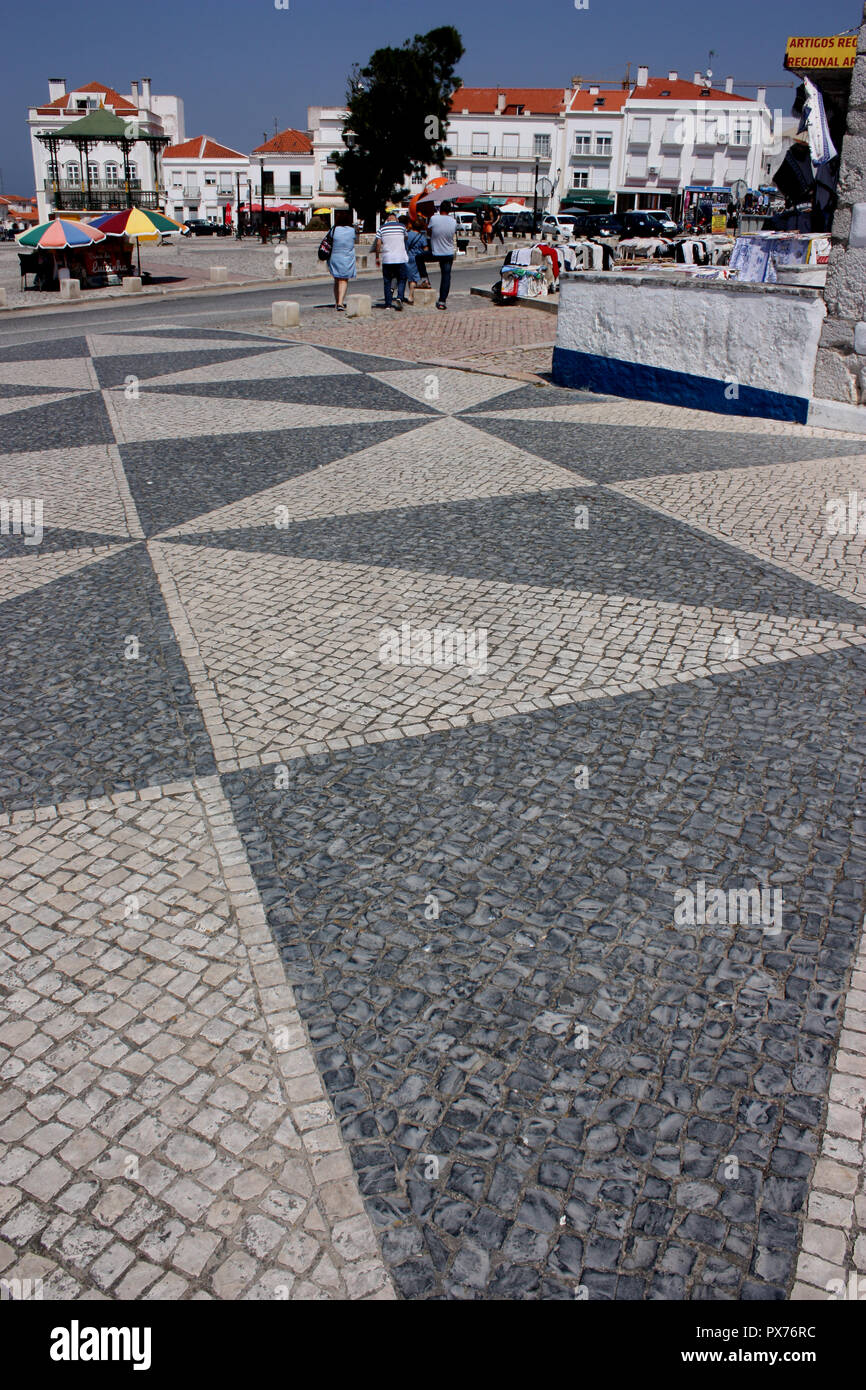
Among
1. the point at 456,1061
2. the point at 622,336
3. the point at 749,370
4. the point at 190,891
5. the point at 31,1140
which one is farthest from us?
the point at 622,336

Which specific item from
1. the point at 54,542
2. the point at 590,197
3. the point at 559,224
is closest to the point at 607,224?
the point at 559,224

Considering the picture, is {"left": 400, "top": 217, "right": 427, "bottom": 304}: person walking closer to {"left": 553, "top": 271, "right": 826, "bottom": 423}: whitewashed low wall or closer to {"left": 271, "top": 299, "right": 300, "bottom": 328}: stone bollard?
{"left": 271, "top": 299, "right": 300, "bottom": 328}: stone bollard

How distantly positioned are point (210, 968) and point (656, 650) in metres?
2.87

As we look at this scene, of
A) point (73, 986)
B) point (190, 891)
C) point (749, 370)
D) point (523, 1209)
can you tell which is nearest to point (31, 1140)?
point (73, 986)

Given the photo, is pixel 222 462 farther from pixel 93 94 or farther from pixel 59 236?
pixel 93 94

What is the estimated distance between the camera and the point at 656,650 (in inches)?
198

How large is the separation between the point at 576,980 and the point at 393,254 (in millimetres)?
16534

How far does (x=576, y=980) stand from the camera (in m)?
2.97

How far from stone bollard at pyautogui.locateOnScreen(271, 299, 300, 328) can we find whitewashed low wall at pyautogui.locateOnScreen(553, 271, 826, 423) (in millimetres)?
6315

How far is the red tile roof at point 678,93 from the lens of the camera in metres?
74.3

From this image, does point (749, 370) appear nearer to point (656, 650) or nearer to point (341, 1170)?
point (656, 650)

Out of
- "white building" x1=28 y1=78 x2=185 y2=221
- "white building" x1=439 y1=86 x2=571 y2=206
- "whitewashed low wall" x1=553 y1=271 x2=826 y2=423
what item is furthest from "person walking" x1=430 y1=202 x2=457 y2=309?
"white building" x1=439 y1=86 x2=571 y2=206

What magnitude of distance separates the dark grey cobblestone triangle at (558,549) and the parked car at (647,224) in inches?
1720

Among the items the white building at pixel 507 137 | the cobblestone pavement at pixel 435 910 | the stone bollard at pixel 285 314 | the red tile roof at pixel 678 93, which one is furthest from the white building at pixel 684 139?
the cobblestone pavement at pixel 435 910
